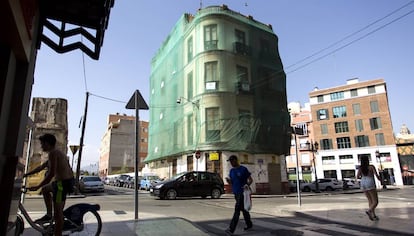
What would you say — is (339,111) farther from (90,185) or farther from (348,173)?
(90,185)

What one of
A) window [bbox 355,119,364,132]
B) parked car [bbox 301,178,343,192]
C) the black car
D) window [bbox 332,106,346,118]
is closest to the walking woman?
the black car

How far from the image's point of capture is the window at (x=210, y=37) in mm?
27500

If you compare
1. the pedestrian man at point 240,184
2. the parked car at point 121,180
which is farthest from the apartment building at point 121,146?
the pedestrian man at point 240,184

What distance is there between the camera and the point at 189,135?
2814cm

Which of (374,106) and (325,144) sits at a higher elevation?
(374,106)

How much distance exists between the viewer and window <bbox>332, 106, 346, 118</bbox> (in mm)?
59031

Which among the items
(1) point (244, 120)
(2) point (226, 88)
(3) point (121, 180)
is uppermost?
(2) point (226, 88)

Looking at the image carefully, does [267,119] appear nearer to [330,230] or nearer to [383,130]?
[330,230]

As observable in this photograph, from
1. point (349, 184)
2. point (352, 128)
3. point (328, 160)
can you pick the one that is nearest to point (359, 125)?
point (352, 128)

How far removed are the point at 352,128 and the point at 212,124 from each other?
137ft

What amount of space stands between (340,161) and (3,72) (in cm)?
6107

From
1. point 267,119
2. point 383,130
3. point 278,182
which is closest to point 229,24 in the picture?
point 267,119

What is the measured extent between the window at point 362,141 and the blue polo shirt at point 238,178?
55.8 m

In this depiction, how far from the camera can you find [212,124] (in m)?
26.1
